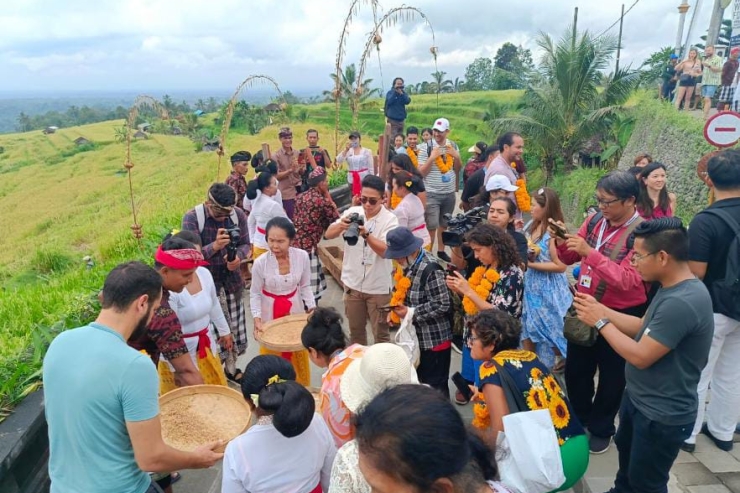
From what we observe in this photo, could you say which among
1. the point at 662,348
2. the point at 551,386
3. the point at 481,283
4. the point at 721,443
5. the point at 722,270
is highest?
the point at 722,270

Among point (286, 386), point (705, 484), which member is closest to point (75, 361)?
point (286, 386)

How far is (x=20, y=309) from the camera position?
15.2ft

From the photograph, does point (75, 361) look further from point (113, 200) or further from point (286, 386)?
point (113, 200)

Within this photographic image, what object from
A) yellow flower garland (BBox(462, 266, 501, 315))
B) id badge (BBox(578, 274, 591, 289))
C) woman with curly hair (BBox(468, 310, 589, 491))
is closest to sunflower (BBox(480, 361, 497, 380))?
woman with curly hair (BBox(468, 310, 589, 491))

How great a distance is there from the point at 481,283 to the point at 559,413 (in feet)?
3.74

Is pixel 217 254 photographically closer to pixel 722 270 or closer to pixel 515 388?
pixel 515 388

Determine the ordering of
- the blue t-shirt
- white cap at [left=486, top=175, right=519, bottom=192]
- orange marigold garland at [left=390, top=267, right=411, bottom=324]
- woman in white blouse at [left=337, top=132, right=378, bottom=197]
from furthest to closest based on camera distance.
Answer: woman in white blouse at [left=337, top=132, right=378, bottom=197]
white cap at [left=486, top=175, right=519, bottom=192]
orange marigold garland at [left=390, top=267, right=411, bottom=324]
the blue t-shirt

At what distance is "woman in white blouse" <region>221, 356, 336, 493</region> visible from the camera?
196 cm

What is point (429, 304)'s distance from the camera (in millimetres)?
3393

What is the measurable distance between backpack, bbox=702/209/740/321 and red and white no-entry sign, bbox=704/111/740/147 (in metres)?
1.84

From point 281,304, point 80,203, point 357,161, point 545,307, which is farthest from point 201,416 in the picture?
point 80,203

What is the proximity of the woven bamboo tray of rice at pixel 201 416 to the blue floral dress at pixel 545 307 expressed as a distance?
2.21m

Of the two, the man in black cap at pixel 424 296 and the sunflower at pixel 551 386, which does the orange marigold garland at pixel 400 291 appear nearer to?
the man in black cap at pixel 424 296

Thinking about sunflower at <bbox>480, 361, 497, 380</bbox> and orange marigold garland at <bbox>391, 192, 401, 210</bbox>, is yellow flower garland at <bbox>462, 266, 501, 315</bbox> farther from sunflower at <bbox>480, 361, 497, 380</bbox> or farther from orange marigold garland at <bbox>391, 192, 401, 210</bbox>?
orange marigold garland at <bbox>391, 192, 401, 210</bbox>
